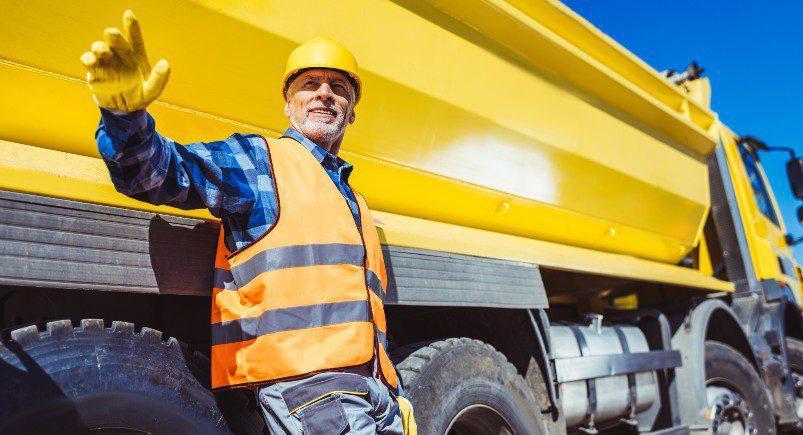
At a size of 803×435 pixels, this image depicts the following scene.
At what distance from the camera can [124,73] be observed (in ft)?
3.54

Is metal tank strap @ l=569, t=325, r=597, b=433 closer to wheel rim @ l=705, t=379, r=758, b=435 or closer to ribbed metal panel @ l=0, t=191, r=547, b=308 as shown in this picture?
wheel rim @ l=705, t=379, r=758, b=435

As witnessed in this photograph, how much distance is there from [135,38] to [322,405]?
2.76 feet

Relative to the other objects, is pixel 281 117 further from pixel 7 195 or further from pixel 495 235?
pixel 495 235

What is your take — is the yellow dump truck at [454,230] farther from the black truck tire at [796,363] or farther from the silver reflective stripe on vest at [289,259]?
the silver reflective stripe on vest at [289,259]

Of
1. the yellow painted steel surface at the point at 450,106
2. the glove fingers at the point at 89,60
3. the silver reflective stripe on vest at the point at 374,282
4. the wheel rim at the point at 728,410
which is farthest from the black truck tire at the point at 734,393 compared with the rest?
the glove fingers at the point at 89,60

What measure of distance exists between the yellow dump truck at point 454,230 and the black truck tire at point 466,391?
0.04 feet

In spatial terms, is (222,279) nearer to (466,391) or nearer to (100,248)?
(100,248)

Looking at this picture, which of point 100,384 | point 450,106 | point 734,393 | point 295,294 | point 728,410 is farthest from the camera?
point 734,393

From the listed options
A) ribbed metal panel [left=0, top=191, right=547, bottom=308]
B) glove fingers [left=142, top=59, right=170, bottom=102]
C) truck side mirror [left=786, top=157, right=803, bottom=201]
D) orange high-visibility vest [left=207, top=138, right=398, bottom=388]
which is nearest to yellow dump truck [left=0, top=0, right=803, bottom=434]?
ribbed metal panel [left=0, top=191, right=547, bottom=308]

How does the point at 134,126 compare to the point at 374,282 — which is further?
the point at 374,282

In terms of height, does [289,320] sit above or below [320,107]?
below

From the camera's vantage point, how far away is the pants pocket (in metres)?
1.29

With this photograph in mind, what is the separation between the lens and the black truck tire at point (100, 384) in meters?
1.15

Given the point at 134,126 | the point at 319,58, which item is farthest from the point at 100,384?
the point at 319,58
